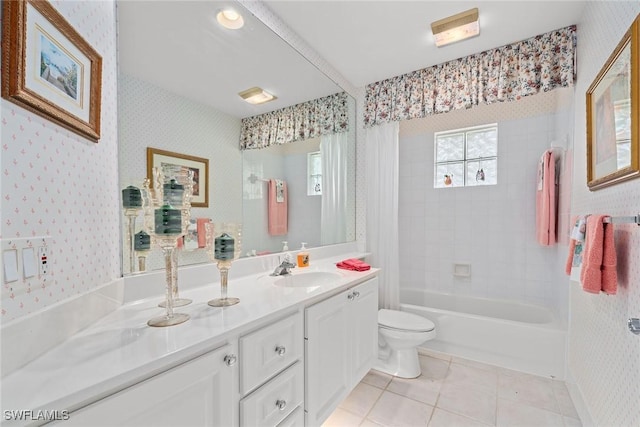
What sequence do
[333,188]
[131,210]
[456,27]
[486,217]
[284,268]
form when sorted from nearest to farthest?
1. [131,210]
2. [284,268]
3. [456,27]
4. [333,188]
5. [486,217]

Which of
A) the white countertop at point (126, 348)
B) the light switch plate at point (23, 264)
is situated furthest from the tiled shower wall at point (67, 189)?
the white countertop at point (126, 348)

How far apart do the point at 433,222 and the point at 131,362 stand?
9.88ft

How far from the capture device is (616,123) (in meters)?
1.26

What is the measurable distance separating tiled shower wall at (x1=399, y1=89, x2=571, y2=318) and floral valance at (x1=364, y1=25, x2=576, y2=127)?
528 millimetres

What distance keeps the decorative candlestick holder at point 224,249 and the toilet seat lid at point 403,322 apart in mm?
1407

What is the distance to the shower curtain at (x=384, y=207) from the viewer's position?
2631 millimetres

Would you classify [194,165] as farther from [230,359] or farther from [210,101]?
[230,359]

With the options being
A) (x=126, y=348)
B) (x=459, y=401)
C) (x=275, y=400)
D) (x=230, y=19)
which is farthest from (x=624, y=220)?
(x=230, y=19)

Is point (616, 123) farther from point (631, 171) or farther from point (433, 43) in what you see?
point (433, 43)

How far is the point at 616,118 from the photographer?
1.26 metres

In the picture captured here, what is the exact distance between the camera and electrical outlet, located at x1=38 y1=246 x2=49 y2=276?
28.0 inches

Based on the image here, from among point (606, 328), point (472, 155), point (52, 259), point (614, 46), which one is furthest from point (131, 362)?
point (472, 155)

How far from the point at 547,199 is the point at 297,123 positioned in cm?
212

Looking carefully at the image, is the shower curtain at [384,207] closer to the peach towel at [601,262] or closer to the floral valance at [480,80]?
the floral valance at [480,80]
